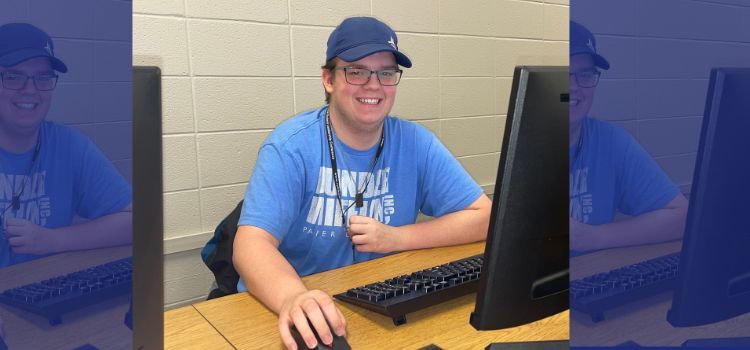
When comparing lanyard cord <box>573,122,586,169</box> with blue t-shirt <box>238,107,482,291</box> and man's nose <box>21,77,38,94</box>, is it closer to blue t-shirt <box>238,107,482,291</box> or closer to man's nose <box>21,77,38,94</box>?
man's nose <box>21,77,38,94</box>

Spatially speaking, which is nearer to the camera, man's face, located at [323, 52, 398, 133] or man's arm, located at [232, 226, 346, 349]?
man's arm, located at [232, 226, 346, 349]

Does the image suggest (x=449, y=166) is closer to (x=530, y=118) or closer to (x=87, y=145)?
(x=530, y=118)

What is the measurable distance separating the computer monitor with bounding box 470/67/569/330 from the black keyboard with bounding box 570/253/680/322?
0.98 feet

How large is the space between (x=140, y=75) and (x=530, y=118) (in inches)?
16.7

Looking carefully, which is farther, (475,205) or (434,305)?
(475,205)

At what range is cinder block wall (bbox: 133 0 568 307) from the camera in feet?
6.31

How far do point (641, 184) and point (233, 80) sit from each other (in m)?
1.90

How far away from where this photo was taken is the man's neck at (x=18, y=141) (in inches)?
10.1

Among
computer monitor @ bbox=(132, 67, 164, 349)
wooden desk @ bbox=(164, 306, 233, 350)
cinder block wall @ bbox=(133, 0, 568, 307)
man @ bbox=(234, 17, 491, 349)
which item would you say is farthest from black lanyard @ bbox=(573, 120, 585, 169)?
cinder block wall @ bbox=(133, 0, 568, 307)

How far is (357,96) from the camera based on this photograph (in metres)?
1.65

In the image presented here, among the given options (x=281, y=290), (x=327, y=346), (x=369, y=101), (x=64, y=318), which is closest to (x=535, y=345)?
(x=327, y=346)

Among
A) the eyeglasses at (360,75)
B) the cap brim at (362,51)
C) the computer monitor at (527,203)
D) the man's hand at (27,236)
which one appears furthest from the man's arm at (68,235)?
the eyeglasses at (360,75)

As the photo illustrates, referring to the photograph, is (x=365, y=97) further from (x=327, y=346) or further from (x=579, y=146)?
(x=579, y=146)

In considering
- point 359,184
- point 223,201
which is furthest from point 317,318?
point 223,201
